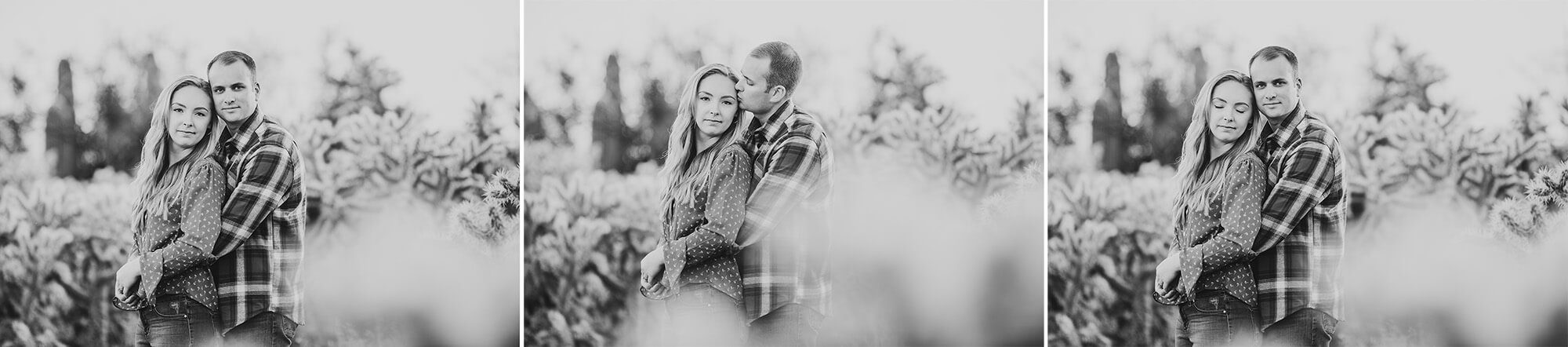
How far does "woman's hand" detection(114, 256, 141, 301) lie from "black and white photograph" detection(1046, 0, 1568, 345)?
300 cm

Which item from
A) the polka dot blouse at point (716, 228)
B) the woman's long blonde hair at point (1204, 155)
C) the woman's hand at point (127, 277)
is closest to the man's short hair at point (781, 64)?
the polka dot blouse at point (716, 228)

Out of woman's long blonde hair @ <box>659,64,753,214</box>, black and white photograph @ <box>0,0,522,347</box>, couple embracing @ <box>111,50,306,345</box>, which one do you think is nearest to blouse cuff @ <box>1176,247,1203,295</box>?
woman's long blonde hair @ <box>659,64,753,214</box>

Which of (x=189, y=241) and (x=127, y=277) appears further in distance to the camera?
(x=127, y=277)

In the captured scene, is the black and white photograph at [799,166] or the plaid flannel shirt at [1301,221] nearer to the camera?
the plaid flannel shirt at [1301,221]

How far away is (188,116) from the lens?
3.38 metres

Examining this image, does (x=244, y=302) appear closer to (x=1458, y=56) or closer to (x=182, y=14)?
(x=182, y=14)

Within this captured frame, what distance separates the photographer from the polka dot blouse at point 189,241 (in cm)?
330

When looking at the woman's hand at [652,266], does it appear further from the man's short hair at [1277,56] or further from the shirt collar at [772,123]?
the man's short hair at [1277,56]

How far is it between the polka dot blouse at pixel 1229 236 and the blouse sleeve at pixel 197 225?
274 centimetres

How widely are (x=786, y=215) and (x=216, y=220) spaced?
5.22ft

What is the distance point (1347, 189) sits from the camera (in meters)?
3.33

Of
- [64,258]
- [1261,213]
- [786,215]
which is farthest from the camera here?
[64,258]

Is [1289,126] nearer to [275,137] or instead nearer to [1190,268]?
[1190,268]

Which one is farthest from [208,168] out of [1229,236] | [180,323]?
[1229,236]
